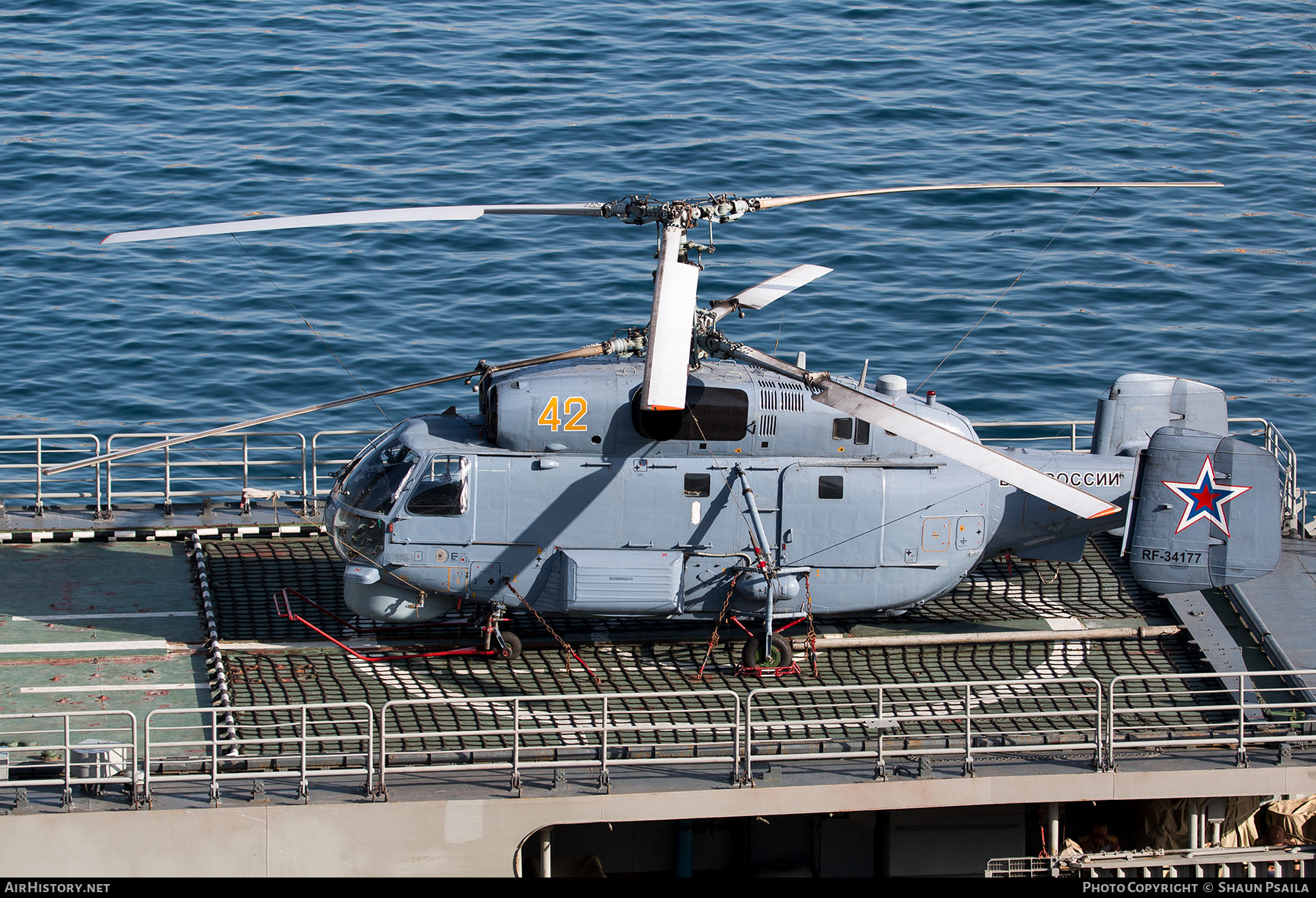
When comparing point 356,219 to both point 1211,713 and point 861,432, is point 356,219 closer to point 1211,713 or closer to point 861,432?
point 861,432

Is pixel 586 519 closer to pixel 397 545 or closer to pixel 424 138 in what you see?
pixel 397 545

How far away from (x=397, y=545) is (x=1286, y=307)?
27.4 m

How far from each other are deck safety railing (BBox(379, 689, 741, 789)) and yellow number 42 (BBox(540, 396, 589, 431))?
3005 millimetres

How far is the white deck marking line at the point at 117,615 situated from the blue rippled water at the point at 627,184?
12121 mm

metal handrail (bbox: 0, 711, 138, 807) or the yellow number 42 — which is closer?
metal handrail (bbox: 0, 711, 138, 807)

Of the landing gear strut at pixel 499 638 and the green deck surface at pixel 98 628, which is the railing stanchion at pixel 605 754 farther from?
the green deck surface at pixel 98 628

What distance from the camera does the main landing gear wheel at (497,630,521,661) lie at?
1700 centimetres

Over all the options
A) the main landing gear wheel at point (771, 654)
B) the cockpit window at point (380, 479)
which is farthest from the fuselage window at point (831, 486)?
the cockpit window at point (380, 479)

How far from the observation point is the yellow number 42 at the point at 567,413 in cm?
1644

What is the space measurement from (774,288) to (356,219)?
182 inches

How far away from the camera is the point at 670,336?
13.2m

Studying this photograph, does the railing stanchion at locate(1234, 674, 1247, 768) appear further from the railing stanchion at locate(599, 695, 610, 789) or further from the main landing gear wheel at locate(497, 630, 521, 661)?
the main landing gear wheel at locate(497, 630, 521, 661)

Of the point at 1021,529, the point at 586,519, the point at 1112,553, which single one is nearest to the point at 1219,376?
the point at 1112,553

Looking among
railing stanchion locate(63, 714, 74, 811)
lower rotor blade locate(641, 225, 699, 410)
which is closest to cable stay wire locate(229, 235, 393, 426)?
railing stanchion locate(63, 714, 74, 811)
